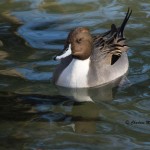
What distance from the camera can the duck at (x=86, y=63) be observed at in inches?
305

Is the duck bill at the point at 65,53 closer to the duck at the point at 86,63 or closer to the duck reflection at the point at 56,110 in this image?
the duck at the point at 86,63

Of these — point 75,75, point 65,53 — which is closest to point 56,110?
point 65,53

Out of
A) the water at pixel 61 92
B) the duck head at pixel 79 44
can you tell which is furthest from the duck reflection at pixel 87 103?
the duck head at pixel 79 44

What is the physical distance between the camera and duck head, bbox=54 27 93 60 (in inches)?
302

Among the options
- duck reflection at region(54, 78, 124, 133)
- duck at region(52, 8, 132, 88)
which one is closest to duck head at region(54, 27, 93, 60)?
duck at region(52, 8, 132, 88)

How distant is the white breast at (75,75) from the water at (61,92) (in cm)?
13

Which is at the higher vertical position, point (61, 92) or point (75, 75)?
point (75, 75)

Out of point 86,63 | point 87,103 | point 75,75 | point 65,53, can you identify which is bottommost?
point 87,103

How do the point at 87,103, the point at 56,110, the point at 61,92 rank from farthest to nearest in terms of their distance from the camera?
the point at 61,92, the point at 87,103, the point at 56,110

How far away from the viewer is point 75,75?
785 cm

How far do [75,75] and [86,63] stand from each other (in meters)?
0.23

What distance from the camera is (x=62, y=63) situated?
8.07m

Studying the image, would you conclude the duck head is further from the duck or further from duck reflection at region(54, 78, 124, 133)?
duck reflection at region(54, 78, 124, 133)

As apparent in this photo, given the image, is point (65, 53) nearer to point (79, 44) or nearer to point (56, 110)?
point (79, 44)
